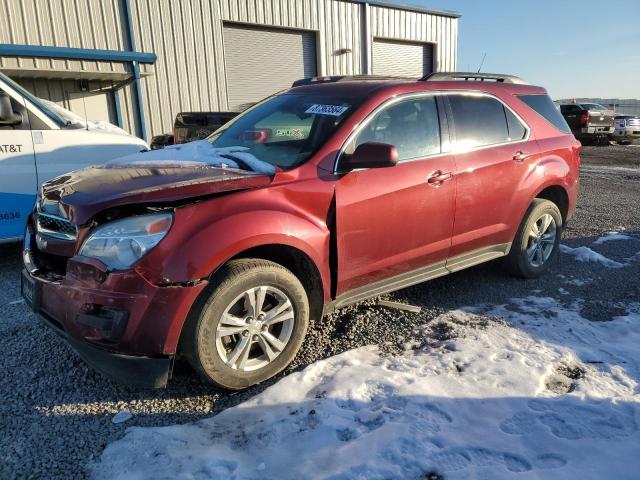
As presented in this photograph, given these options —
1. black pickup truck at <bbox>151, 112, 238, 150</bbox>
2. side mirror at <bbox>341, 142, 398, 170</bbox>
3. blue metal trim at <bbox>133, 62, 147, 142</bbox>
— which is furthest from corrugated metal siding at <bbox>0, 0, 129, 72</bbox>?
side mirror at <bbox>341, 142, 398, 170</bbox>

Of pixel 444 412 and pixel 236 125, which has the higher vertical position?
pixel 236 125

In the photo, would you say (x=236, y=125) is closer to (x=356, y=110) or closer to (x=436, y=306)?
(x=356, y=110)

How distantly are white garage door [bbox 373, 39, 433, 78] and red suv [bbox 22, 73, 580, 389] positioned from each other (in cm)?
1449

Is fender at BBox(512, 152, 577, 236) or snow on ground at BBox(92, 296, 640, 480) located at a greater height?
fender at BBox(512, 152, 577, 236)

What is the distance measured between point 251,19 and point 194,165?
12.8 meters

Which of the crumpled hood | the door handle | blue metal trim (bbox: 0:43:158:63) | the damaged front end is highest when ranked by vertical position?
blue metal trim (bbox: 0:43:158:63)

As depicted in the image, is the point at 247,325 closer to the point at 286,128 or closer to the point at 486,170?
the point at 286,128

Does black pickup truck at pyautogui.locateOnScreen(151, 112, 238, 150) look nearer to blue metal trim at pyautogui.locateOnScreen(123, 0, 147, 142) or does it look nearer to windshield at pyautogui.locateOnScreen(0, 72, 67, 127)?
windshield at pyautogui.locateOnScreen(0, 72, 67, 127)

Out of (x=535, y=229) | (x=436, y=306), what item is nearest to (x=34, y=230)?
(x=436, y=306)

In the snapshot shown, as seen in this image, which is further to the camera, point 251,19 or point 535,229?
point 251,19

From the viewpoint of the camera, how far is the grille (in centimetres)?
268

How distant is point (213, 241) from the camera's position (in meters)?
2.57

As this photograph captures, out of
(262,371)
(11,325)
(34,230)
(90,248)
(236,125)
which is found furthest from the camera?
(236,125)

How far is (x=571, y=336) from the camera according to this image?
3490 millimetres
